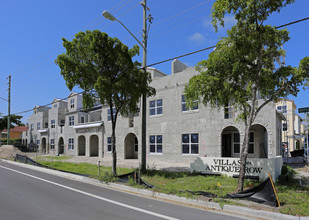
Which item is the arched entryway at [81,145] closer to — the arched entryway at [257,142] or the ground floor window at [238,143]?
the ground floor window at [238,143]

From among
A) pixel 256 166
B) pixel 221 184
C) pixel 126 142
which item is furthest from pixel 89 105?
pixel 126 142

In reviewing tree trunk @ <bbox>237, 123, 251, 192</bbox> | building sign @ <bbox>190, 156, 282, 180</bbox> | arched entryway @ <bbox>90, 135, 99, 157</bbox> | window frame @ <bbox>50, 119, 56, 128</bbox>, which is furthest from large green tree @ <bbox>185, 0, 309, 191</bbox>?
window frame @ <bbox>50, 119, 56, 128</bbox>

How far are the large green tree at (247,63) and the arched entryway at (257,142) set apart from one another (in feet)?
31.8

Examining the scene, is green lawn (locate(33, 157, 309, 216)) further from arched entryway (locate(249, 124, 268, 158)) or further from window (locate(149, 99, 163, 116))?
window (locate(149, 99, 163, 116))

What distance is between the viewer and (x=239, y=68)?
9484mm

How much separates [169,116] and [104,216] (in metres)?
15.9

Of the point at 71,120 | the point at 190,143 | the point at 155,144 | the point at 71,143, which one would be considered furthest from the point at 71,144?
the point at 190,143

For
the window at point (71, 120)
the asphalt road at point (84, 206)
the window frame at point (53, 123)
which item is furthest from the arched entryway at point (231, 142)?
the window frame at point (53, 123)

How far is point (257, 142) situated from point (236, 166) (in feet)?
27.4

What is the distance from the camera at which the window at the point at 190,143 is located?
19828 millimetres

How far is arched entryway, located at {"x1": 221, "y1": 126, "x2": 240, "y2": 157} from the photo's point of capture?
1975cm

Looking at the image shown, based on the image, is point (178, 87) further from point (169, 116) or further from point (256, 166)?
point (256, 166)

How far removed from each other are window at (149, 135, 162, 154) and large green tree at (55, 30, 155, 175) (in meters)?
9.31

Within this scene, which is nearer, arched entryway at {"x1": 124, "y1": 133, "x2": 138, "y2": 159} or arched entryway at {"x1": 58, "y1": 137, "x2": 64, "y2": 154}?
arched entryway at {"x1": 124, "y1": 133, "x2": 138, "y2": 159}
